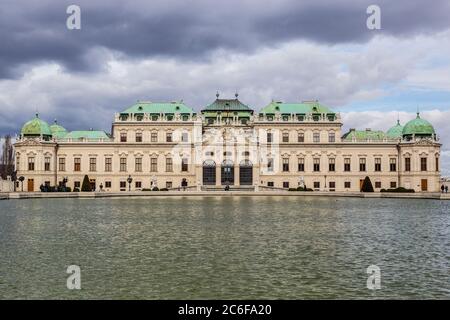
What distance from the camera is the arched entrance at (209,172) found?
103 meters

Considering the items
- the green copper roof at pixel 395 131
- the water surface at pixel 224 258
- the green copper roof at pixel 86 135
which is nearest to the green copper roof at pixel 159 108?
the green copper roof at pixel 86 135

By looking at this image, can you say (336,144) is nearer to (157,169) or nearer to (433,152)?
(433,152)

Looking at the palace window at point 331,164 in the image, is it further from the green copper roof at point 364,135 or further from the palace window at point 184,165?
the palace window at point 184,165

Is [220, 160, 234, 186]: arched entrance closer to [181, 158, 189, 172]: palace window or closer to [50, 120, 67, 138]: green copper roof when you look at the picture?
[181, 158, 189, 172]: palace window

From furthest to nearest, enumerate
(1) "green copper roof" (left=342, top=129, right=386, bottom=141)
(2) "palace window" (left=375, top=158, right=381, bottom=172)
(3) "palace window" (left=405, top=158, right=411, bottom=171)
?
1. (1) "green copper roof" (left=342, top=129, right=386, bottom=141)
2. (2) "palace window" (left=375, top=158, right=381, bottom=172)
3. (3) "palace window" (left=405, top=158, right=411, bottom=171)

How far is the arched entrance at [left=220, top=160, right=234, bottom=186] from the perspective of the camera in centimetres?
10238

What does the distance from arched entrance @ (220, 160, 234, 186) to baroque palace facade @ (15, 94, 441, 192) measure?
186 mm

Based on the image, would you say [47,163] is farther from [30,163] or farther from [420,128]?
[420,128]

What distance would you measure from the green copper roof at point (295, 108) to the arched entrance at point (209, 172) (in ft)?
47.3

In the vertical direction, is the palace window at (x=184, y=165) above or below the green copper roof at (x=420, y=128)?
below

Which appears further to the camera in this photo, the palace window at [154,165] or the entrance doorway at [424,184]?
the palace window at [154,165]

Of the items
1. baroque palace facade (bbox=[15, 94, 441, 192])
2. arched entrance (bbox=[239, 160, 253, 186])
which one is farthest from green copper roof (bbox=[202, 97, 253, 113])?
arched entrance (bbox=[239, 160, 253, 186])

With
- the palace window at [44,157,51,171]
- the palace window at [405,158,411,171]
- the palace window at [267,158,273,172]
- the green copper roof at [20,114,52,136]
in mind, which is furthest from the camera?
the green copper roof at [20,114,52,136]

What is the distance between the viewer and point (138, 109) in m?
107
